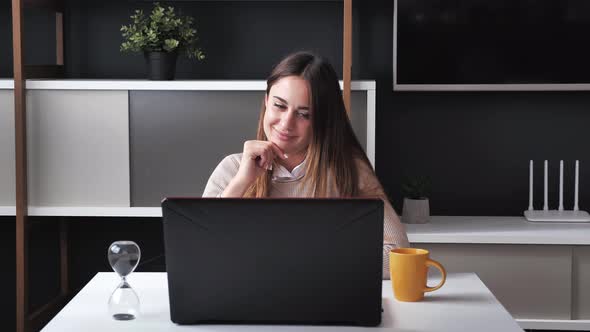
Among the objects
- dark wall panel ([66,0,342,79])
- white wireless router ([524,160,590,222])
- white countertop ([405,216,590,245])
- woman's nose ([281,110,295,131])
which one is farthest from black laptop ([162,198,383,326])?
dark wall panel ([66,0,342,79])

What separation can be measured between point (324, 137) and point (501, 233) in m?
1.22

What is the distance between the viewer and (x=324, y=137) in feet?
7.20

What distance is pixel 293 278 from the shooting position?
147 cm

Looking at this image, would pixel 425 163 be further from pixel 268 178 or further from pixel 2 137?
pixel 2 137

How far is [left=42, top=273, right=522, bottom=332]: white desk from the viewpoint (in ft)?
4.95

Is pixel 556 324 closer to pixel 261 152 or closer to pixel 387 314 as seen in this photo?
pixel 261 152

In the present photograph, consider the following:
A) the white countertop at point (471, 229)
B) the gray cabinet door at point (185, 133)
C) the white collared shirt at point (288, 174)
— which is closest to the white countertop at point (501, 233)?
the white countertop at point (471, 229)

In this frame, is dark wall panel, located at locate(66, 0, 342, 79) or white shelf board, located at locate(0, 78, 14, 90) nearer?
white shelf board, located at locate(0, 78, 14, 90)

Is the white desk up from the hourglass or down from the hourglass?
down

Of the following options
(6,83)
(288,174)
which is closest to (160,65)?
(6,83)

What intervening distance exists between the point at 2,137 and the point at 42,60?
53 centimetres

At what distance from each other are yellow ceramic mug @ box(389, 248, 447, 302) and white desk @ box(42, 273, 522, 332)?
0.8 inches

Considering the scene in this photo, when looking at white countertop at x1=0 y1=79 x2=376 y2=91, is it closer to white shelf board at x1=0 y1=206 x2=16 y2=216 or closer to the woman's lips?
white shelf board at x1=0 y1=206 x2=16 y2=216

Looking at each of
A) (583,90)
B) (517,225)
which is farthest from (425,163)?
(583,90)
